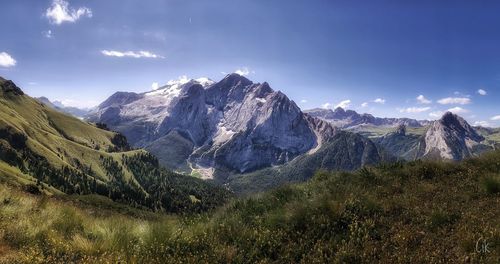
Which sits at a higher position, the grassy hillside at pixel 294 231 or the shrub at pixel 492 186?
the shrub at pixel 492 186

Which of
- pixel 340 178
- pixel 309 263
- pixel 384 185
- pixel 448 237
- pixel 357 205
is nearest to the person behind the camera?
pixel 309 263

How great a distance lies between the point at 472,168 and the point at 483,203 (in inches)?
220

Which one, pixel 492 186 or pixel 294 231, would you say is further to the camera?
pixel 492 186

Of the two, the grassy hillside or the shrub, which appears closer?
the grassy hillside

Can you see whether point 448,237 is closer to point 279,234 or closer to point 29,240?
point 279,234

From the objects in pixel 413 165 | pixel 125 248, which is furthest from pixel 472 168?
Result: pixel 125 248

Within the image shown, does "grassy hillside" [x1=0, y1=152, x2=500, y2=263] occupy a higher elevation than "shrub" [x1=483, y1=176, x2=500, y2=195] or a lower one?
A: lower

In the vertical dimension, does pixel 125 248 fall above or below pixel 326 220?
below

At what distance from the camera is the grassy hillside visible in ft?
28.0

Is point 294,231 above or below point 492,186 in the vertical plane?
below

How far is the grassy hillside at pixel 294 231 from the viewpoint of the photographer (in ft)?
28.0

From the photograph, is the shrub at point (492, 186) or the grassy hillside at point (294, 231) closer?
the grassy hillside at point (294, 231)

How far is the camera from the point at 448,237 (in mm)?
9070

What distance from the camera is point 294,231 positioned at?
10.1 m
